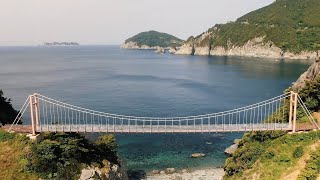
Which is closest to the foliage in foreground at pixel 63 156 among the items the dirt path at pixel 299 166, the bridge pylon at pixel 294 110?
the dirt path at pixel 299 166

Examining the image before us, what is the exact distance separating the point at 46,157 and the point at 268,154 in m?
25.0

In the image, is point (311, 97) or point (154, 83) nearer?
point (311, 97)

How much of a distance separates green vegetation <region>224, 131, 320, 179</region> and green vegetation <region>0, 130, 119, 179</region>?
16.7m

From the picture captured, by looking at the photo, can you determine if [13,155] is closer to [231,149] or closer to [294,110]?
[231,149]

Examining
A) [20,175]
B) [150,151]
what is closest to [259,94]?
[150,151]

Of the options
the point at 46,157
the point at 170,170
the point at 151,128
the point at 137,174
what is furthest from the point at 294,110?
the point at 46,157

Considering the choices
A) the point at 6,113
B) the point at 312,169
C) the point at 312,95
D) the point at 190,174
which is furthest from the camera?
the point at 6,113

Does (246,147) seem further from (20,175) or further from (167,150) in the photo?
(20,175)

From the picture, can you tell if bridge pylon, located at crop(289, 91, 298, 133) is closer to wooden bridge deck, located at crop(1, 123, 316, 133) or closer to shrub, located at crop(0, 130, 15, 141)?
wooden bridge deck, located at crop(1, 123, 316, 133)

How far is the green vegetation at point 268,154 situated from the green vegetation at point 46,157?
16.7m

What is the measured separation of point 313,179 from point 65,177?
1011 inches

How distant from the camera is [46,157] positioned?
3938cm

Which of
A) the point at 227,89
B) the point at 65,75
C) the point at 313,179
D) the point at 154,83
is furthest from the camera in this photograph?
the point at 65,75

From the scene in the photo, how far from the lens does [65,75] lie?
150750 millimetres
